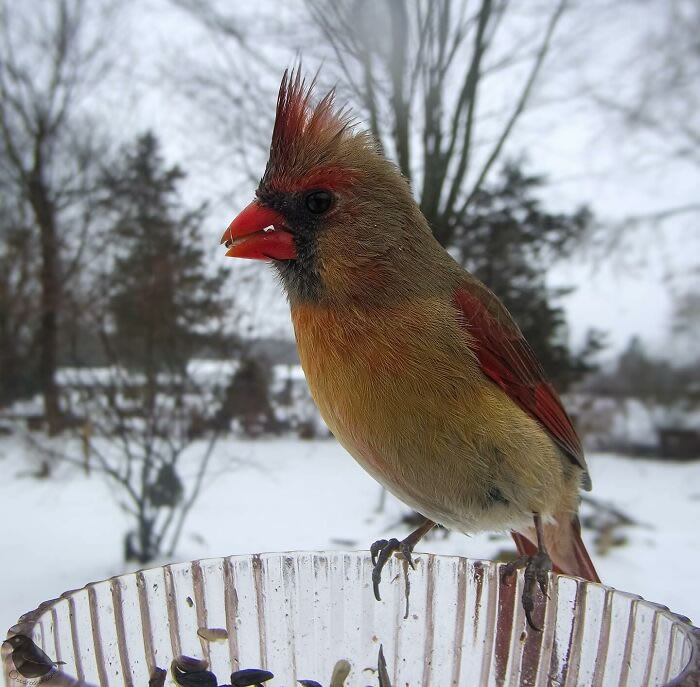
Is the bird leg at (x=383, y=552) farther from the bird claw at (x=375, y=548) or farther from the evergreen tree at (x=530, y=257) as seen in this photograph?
the evergreen tree at (x=530, y=257)

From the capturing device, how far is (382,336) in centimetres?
67

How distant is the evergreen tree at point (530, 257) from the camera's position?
208cm

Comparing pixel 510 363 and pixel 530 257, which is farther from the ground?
pixel 530 257

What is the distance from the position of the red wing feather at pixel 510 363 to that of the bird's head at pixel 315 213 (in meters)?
0.13

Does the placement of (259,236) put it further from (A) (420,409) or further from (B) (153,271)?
(B) (153,271)

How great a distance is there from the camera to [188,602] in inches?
24.3

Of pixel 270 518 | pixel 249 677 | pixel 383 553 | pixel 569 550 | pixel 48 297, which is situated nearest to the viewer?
pixel 249 677

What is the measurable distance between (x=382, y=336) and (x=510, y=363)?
0.68 feet

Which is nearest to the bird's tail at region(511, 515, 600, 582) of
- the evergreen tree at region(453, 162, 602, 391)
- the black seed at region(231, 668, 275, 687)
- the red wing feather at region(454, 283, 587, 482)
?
the red wing feather at region(454, 283, 587, 482)

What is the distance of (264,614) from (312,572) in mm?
63

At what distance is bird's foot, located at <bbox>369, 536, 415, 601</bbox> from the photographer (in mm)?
681

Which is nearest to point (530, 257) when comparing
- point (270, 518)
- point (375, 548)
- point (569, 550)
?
point (270, 518)

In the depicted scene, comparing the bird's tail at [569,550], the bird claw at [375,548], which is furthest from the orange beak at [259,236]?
the bird's tail at [569,550]

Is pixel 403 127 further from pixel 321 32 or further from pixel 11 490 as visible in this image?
pixel 11 490
